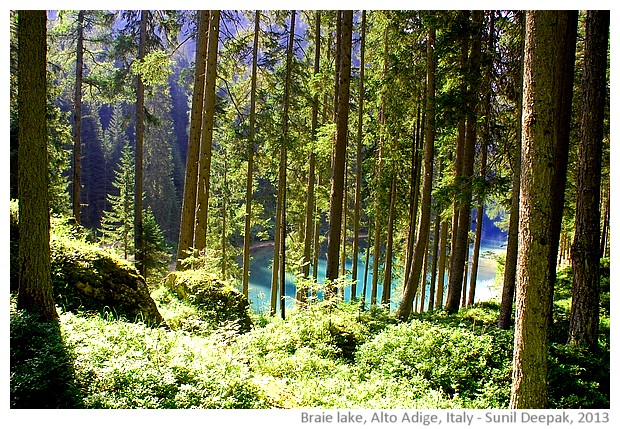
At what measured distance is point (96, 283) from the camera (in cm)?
643

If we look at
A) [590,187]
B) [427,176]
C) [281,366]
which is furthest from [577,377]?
[427,176]

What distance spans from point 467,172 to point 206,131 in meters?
6.76

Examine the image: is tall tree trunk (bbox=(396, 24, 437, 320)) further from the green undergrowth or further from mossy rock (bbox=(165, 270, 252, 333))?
mossy rock (bbox=(165, 270, 252, 333))

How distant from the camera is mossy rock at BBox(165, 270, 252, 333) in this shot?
8.36 m

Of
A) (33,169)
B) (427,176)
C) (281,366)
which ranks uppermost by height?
(427,176)

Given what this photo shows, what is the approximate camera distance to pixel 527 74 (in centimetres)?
409

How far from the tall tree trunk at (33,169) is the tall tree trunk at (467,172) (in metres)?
7.26

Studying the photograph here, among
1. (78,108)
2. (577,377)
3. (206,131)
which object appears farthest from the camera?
(78,108)

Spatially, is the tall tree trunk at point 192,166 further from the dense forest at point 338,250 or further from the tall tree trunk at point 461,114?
the tall tree trunk at point 461,114

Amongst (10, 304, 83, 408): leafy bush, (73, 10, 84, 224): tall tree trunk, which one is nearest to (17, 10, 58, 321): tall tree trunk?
(10, 304, 83, 408): leafy bush

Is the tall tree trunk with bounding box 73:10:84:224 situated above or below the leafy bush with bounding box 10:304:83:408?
above

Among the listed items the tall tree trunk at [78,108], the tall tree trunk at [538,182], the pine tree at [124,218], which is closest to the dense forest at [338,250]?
the tall tree trunk at [538,182]

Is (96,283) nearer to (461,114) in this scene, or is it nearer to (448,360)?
(448,360)

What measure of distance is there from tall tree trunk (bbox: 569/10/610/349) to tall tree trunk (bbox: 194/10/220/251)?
26.0 feet
